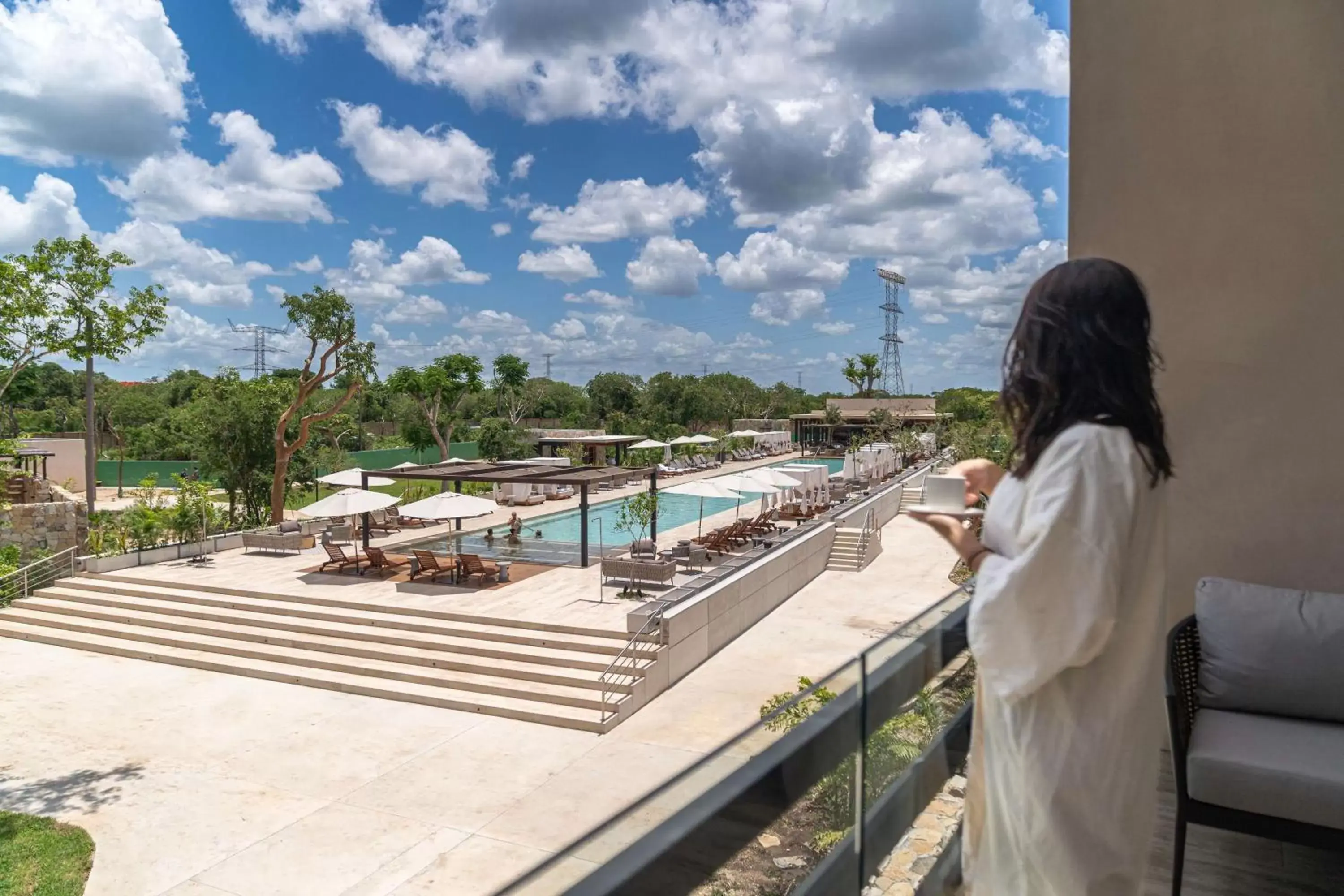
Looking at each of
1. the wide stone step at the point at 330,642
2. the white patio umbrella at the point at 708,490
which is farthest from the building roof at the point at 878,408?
the wide stone step at the point at 330,642

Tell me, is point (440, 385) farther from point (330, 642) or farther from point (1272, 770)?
point (1272, 770)

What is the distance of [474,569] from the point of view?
49.5 feet

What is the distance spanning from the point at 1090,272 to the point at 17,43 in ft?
54.3

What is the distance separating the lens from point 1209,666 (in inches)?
137

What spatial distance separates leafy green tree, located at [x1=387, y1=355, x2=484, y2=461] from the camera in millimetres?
39188

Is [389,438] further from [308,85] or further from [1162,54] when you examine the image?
[1162,54]

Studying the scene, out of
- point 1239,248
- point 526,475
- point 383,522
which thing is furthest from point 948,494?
point 383,522

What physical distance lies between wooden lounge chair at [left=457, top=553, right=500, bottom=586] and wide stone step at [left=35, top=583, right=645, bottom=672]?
2.30 meters

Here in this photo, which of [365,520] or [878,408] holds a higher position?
Answer: [878,408]

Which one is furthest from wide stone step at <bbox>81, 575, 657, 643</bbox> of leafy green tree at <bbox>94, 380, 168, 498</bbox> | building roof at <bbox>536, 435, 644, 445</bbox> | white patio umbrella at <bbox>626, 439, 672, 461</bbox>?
leafy green tree at <bbox>94, 380, 168, 498</bbox>

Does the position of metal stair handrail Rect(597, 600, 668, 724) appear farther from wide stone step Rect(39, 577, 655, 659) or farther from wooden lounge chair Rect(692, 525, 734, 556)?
wooden lounge chair Rect(692, 525, 734, 556)

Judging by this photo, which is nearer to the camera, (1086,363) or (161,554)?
(1086,363)

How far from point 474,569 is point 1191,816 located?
1339 centimetres

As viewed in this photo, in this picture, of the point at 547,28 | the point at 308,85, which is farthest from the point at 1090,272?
the point at 308,85
